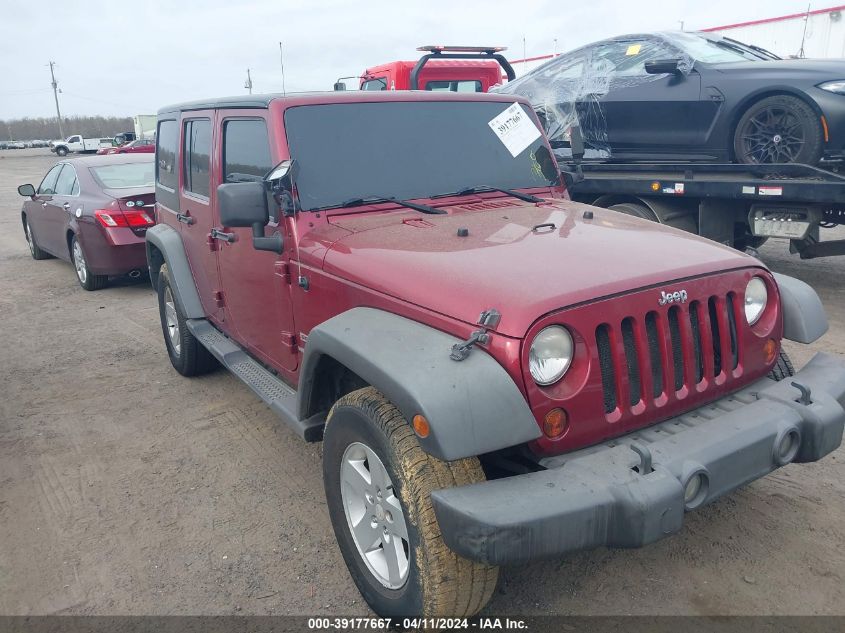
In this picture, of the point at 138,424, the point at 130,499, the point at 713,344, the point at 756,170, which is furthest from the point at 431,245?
the point at 756,170

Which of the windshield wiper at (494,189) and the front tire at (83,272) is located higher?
the windshield wiper at (494,189)

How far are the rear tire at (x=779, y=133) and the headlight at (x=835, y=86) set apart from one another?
0.65 ft

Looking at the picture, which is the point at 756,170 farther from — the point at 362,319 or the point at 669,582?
the point at 362,319

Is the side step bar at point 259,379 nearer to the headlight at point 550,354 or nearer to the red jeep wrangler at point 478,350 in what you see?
the red jeep wrangler at point 478,350

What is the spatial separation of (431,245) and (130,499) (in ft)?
7.04

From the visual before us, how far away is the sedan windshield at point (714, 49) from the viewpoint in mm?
6910

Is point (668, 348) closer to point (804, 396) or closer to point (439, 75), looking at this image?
point (804, 396)

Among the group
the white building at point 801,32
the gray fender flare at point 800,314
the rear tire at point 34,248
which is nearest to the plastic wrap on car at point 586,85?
the gray fender flare at point 800,314

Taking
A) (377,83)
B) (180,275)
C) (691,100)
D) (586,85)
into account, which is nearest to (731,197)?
(691,100)

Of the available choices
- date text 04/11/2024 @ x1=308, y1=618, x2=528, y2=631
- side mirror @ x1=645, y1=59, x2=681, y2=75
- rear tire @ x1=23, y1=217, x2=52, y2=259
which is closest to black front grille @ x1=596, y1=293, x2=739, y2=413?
date text 04/11/2024 @ x1=308, y1=618, x2=528, y2=631

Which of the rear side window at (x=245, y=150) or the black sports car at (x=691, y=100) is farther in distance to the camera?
the black sports car at (x=691, y=100)

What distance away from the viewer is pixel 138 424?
4590mm

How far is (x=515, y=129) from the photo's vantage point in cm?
401

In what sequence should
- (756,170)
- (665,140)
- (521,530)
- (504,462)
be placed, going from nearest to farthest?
(521,530) → (504,462) → (756,170) → (665,140)
